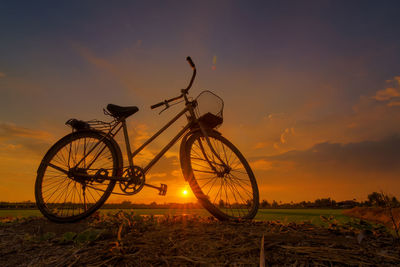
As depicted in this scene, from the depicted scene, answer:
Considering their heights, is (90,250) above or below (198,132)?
below

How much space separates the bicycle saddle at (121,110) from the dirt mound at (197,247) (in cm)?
200

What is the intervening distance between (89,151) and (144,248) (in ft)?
8.18

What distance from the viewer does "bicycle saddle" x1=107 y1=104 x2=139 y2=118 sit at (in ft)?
13.2

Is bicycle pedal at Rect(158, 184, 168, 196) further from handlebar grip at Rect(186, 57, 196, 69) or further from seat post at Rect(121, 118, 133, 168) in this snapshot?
handlebar grip at Rect(186, 57, 196, 69)

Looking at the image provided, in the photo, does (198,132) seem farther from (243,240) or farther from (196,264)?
(196,264)

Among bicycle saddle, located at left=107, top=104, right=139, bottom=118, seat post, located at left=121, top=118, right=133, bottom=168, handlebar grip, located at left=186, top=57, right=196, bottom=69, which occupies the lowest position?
seat post, located at left=121, top=118, right=133, bottom=168

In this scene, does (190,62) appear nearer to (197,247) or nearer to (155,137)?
(155,137)

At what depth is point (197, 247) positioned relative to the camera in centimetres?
201

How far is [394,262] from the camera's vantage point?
1717 millimetres

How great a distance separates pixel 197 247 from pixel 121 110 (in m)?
2.98

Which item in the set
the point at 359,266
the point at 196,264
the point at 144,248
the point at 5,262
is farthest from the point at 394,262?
the point at 5,262

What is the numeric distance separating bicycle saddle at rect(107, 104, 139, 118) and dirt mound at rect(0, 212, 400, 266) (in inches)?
78.6

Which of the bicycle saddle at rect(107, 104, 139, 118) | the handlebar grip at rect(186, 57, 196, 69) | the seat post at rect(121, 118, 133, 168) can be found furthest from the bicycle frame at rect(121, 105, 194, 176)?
the handlebar grip at rect(186, 57, 196, 69)

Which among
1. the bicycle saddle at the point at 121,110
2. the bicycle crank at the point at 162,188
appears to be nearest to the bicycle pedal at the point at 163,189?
the bicycle crank at the point at 162,188
